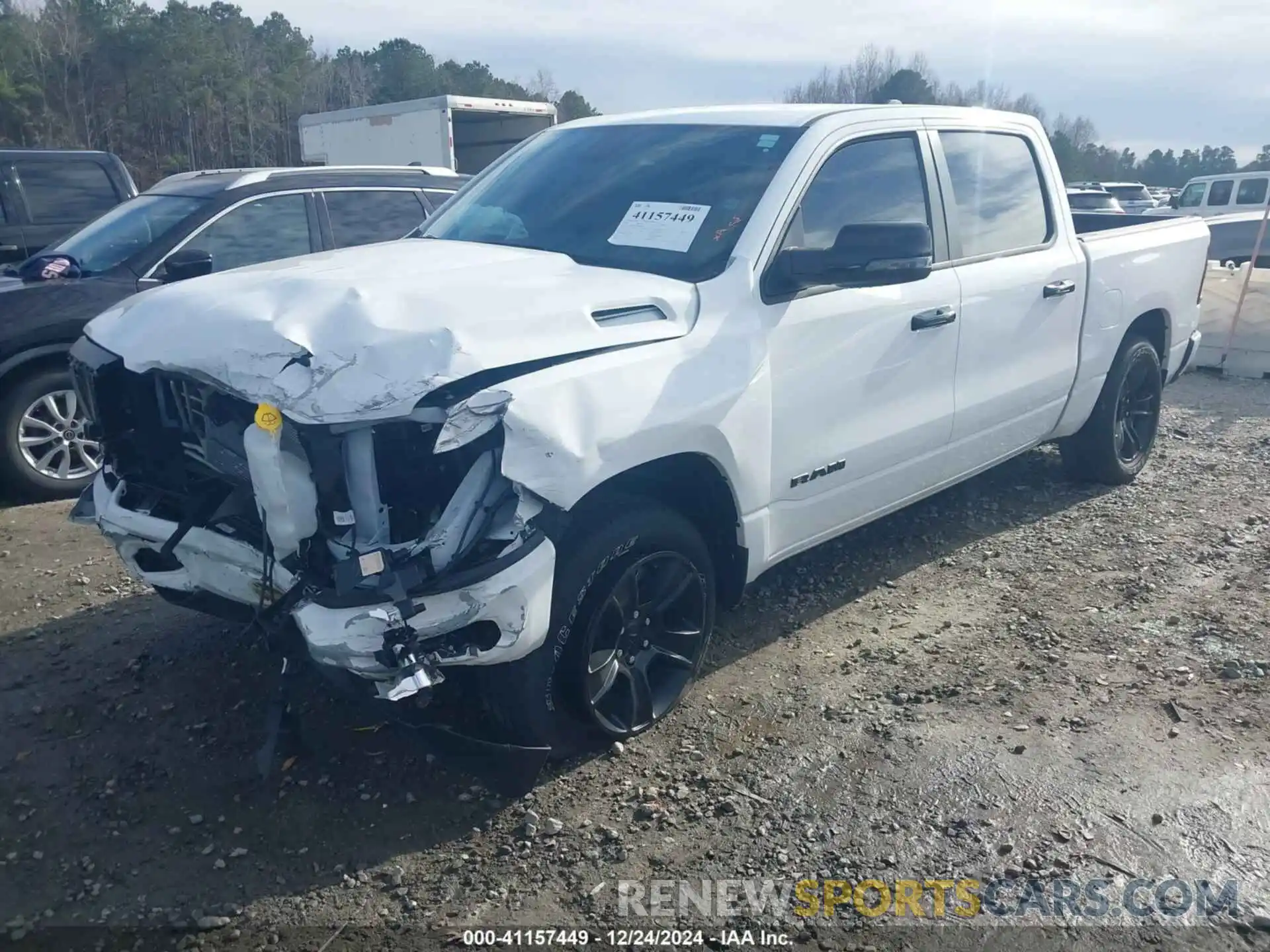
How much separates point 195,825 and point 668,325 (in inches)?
80.8

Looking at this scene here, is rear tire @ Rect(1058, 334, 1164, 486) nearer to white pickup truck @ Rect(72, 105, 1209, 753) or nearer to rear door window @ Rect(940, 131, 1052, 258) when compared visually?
white pickup truck @ Rect(72, 105, 1209, 753)

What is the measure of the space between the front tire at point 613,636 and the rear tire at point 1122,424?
3.22 metres

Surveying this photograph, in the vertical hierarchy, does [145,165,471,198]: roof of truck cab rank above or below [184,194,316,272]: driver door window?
above

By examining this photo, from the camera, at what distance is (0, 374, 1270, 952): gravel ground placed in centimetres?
276

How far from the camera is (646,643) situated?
11.2 ft

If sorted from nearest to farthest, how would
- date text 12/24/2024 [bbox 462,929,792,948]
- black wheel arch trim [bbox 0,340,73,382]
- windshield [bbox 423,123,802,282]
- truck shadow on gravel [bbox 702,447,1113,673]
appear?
date text 12/24/2024 [bbox 462,929,792,948] < windshield [bbox 423,123,802,282] < truck shadow on gravel [bbox 702,447,1113,673] < black wheel arch trim [bbox 0,340,73,382]

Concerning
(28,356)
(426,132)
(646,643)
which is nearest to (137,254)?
(28,356)

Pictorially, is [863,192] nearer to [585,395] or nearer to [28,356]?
[585,395]

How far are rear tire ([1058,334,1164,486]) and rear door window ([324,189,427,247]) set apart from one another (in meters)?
4.34

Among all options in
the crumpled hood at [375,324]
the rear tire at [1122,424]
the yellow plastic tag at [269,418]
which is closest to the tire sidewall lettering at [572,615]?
the crumpled hood at [375,324]

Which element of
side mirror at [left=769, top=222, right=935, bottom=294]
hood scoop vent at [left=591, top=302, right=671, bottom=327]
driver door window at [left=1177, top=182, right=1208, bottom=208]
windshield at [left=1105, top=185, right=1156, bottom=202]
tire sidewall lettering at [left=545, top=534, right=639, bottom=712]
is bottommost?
windshield at [left=1105, top=185, right=1156, bottom=202]

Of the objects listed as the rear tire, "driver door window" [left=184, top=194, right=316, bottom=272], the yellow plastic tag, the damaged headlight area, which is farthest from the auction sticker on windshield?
"driver door window" [left=184, top=194, right=316, bottom=272]

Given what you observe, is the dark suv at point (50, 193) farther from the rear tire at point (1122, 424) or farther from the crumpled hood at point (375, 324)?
the rear tire at point (1122, 424)

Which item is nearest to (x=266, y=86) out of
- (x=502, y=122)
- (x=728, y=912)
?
(x=502, y=122)
